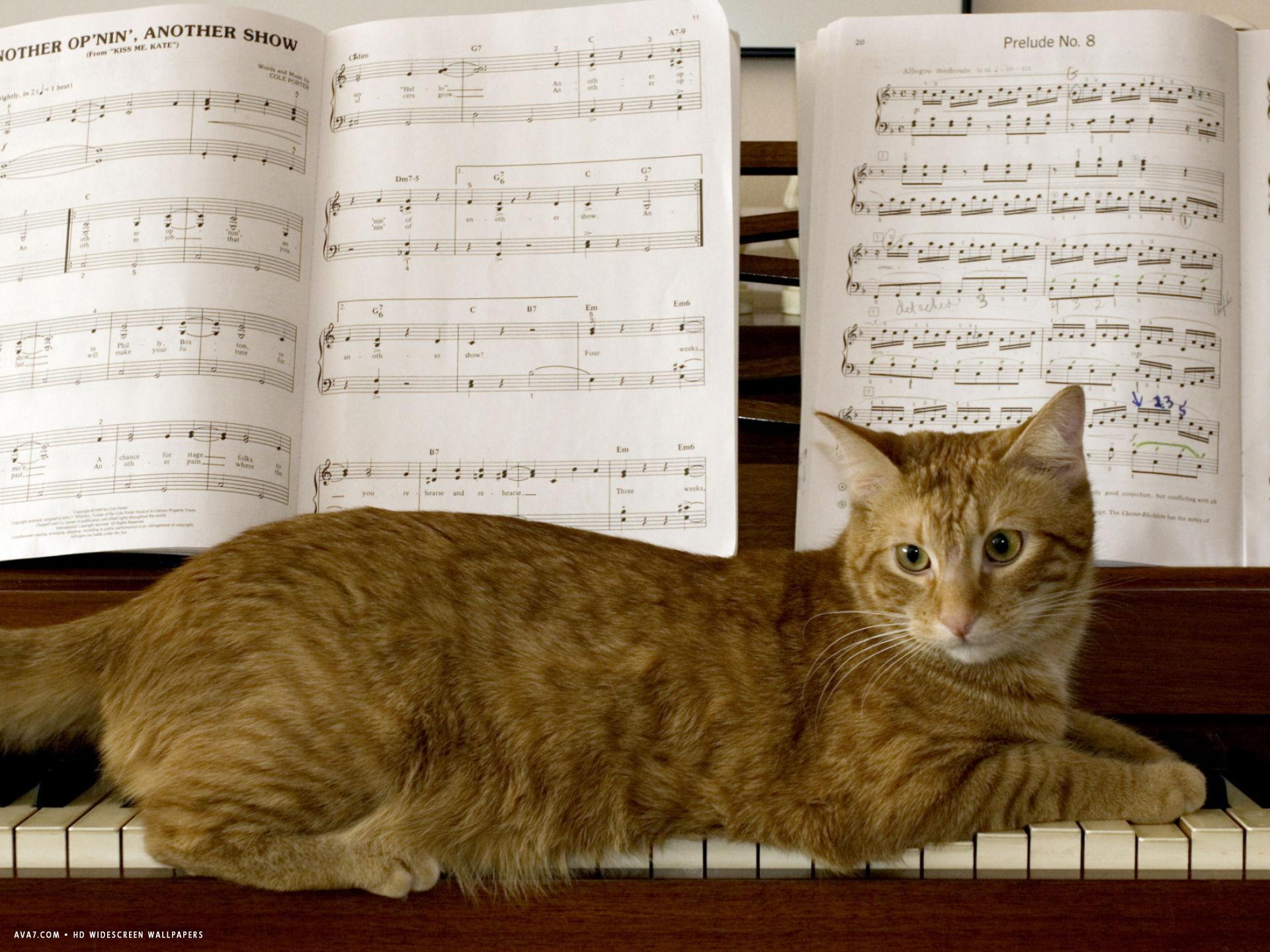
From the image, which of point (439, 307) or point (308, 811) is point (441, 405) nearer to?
point (439, 307)

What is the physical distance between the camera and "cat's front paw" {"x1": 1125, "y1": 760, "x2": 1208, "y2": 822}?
4.42ft

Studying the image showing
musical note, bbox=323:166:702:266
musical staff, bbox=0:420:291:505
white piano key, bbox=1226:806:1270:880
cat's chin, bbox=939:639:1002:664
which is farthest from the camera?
musical note, bbox=323:166:702:266

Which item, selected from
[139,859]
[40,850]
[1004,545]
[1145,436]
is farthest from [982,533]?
[40,850]

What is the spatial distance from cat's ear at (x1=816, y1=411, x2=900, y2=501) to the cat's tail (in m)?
1.08

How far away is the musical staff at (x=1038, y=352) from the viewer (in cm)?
174

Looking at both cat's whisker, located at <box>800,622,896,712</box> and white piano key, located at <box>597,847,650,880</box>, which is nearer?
white piano key, located at <box>597,847,650,880</box>

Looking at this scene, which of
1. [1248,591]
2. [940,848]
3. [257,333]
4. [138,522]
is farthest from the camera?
[257,333]

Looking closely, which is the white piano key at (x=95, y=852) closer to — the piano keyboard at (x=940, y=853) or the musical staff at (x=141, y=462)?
the piano keyboard at (x=940, y=853)

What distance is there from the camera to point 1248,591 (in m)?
1.51

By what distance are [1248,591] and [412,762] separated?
1200 millimetres

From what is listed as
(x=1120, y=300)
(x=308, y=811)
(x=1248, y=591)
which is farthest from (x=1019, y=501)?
(x=308, y=811)

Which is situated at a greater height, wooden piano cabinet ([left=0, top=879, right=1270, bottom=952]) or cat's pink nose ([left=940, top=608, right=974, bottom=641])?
cat's pink nose ([left=940, top=608, right=974, bottom=641])

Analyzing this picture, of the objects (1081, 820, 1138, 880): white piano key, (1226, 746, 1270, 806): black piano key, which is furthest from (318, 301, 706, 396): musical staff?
(1226, 746, 1270, 806): black piano key

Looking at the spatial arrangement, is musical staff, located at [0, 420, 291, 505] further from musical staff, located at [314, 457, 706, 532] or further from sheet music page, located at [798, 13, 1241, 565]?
sheet music page, located at [798, 13, 1241, 565]
